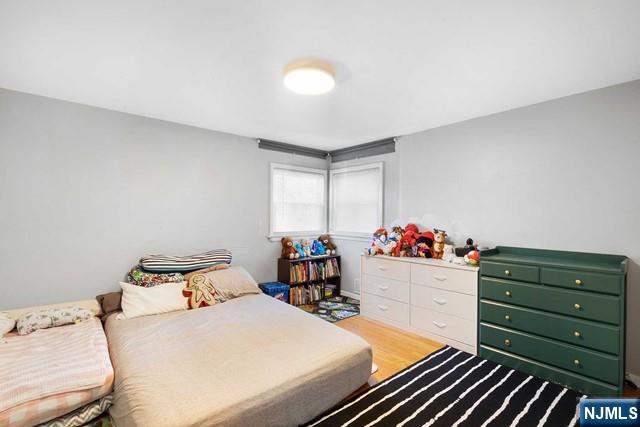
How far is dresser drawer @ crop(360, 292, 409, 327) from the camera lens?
3.24m

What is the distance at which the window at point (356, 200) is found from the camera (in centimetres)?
412

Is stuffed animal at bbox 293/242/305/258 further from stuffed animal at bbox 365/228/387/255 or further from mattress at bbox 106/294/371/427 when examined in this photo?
mattress at bbox 106/294/371/427

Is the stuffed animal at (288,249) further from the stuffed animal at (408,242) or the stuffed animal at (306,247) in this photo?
the stuffed animal at (408,242)

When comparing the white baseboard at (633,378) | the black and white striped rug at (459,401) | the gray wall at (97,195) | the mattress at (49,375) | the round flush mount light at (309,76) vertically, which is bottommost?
the black and white striped rug at (459,401)

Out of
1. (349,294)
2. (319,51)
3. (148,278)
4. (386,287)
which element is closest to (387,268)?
(386,287)

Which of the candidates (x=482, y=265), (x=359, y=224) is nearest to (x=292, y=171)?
(x=359, y=224)

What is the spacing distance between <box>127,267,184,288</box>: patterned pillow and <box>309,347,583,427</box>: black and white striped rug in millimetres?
1963

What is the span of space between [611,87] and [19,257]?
5.14 m

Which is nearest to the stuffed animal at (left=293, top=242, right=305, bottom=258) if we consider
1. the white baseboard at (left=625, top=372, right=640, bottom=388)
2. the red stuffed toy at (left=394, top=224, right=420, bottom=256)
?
the red stuffed toy at (left=394, top=224, right=420, bottom=256)

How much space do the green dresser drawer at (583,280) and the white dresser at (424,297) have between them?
0.55 meters

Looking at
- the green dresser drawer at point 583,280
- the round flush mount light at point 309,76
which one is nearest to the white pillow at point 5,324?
the round flush mount light at point 309,76

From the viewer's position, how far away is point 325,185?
15.6 ft

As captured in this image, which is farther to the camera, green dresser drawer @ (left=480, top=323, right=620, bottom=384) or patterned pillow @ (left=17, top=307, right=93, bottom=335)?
patterned pillow @ (left=17, top=307, right=93, bottom=335)

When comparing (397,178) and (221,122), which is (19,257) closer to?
(221,122)
